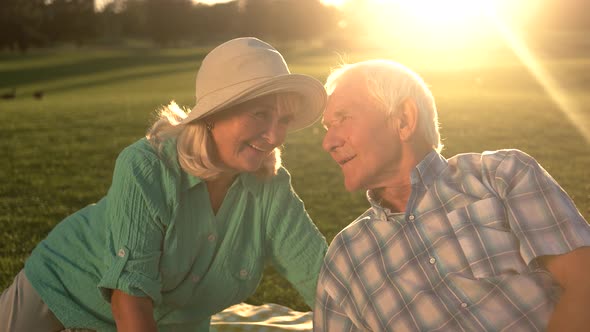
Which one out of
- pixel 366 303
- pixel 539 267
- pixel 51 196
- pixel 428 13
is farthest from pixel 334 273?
pixel 428 13

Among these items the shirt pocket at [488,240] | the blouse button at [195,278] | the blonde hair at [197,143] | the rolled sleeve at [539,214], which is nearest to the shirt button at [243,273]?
the blouse button at [195,278]

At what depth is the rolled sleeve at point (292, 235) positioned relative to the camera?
4.26 meters

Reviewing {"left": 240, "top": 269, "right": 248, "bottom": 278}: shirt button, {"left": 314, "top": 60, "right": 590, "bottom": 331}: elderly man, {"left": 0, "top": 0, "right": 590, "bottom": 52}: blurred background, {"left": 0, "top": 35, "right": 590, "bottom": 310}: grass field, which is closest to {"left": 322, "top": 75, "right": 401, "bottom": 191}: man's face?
{"left": 314, "top": 60, "right": 590, "bottom": 331}: elderly man

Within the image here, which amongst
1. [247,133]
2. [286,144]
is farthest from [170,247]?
[286,144]

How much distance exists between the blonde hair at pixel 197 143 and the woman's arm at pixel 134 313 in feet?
2.27

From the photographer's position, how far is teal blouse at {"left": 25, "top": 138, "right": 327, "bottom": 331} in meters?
3.76

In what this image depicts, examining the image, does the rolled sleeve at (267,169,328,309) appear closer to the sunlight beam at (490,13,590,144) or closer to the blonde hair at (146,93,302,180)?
the blonde hair at (146,93,302,180)

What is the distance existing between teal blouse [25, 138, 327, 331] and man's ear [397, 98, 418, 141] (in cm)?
89

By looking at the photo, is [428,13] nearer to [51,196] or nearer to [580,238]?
[51,196]

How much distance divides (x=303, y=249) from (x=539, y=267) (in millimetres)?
1470

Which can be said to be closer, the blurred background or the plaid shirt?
the plaid shirt

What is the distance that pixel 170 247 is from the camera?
3883 mm

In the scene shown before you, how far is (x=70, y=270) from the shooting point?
13.7 ft

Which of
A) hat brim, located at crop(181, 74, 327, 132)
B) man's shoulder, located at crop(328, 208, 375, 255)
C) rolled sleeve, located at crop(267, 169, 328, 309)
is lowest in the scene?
rolled sleeve, located at crop(267, 169, 328, 309)
